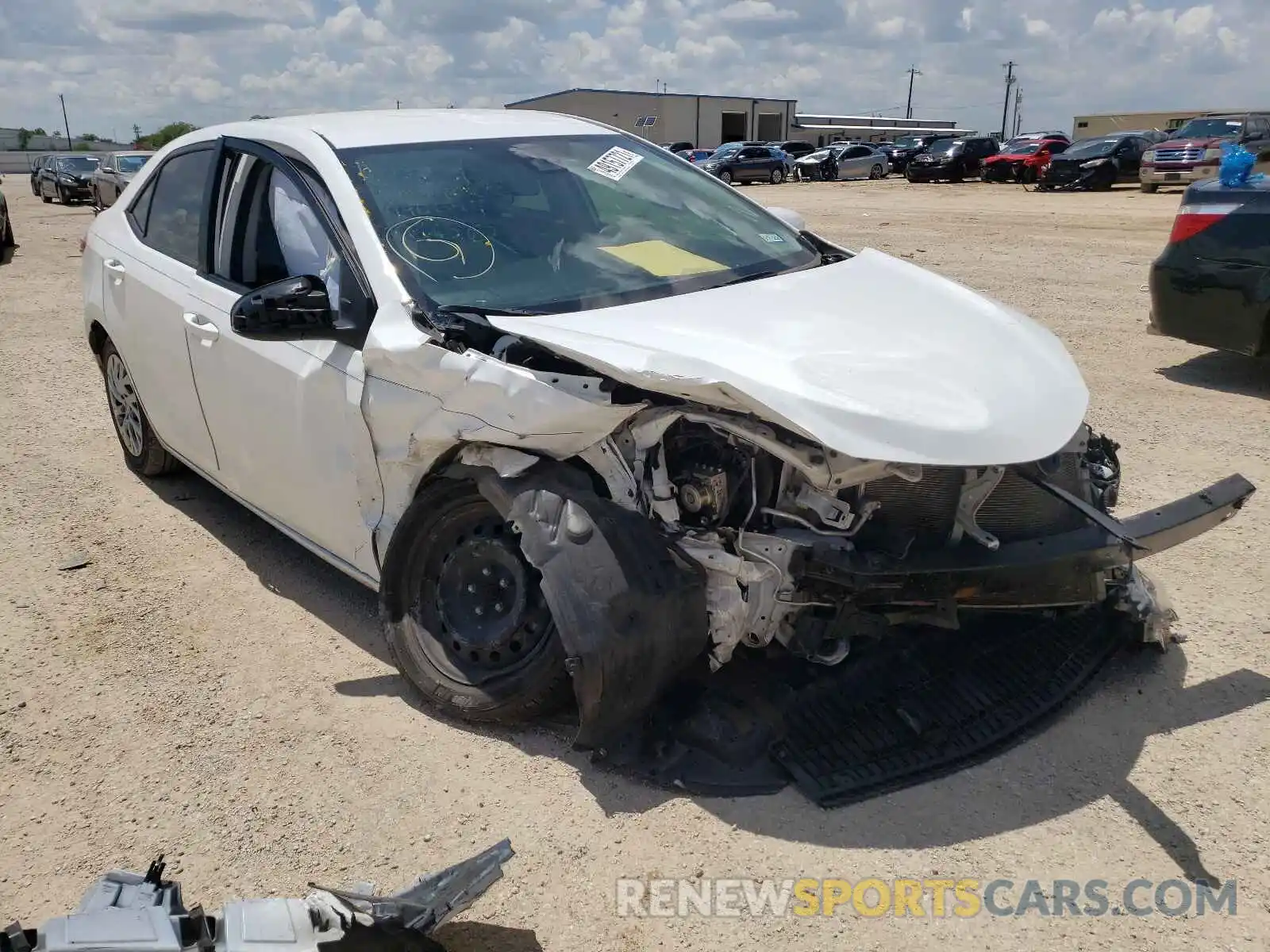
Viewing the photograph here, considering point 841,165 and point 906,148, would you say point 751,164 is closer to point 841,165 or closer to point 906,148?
point 841,165

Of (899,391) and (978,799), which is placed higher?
(899,391)

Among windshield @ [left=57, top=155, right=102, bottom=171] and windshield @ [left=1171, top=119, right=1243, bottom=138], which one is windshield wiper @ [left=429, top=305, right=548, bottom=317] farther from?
windshield @ [left=57, top=155, right=102, bottom=171]

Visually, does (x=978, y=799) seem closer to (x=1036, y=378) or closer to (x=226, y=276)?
(x=1036, y=378)

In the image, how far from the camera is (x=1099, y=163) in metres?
24.6

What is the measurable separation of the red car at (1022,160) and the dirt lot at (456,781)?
86.8 ft

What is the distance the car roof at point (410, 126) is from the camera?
3.72 meters

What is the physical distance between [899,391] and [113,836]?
241 cm

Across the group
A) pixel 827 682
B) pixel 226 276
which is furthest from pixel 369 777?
pixel 226 276

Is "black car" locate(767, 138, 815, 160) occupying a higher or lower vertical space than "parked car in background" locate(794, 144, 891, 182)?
higher

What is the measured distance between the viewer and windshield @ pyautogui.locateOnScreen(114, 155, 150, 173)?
20781mm

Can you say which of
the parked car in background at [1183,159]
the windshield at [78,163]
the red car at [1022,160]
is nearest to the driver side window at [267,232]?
the parked car in background at [1183,159]

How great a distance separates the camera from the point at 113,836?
9.20 feet

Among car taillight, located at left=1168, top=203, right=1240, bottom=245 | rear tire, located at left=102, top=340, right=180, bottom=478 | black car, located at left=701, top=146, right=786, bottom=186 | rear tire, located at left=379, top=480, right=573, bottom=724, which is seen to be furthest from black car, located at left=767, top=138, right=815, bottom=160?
rear tire, located at left=379, top=480, right=573, bottom=724

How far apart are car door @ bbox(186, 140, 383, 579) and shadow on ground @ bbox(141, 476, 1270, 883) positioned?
23.5 inches
